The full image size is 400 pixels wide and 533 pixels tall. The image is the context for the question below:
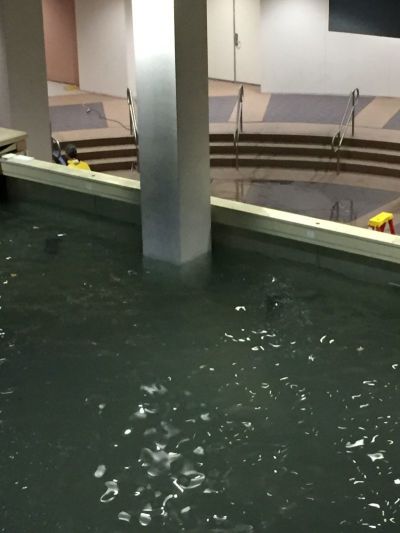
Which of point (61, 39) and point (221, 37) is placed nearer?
point (221, 37)

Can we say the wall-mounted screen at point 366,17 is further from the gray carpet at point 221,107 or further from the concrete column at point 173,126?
the concrete column at point 173,126

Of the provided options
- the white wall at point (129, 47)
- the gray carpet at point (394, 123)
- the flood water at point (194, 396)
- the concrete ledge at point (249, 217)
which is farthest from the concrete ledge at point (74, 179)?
the white wall at point (129, 47)

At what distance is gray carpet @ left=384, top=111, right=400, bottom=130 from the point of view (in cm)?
1433

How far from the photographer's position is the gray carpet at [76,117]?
49.1 feet

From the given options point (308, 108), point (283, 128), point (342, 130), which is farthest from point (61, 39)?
point (342, 130)

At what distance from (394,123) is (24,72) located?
21.7 feet

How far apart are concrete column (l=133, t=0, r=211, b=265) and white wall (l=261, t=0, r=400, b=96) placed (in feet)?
29.4

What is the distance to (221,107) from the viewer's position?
1571 centimetres

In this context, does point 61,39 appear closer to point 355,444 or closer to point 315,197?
point 315,197

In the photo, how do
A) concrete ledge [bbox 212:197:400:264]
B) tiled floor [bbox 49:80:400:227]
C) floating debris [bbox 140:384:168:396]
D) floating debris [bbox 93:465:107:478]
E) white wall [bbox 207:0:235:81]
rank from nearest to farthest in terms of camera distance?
floating debris [bbox 93:465:107:478] < floating debris [bbox 140:384:168:396] < concrete ledge [bbox 212:197:400:264] < tiled floor [bbox 49:80:400:227] < white wall [bbox 207:0:235:81]

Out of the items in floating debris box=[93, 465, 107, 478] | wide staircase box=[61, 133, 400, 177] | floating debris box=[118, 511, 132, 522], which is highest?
floating debris box=[93, 465, 107, 478]

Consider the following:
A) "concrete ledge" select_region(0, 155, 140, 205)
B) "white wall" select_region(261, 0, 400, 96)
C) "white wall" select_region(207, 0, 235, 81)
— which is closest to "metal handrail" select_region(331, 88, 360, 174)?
"white wall" select_region(261, 0, 400, 96)

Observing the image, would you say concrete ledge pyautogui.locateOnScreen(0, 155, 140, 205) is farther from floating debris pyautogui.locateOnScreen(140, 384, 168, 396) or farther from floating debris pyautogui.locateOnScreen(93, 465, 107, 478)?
floating debris pyautogui.locateOnScreen(93, 465, 107, 478)

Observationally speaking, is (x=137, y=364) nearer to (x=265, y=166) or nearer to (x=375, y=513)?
(x=375, y=513)
